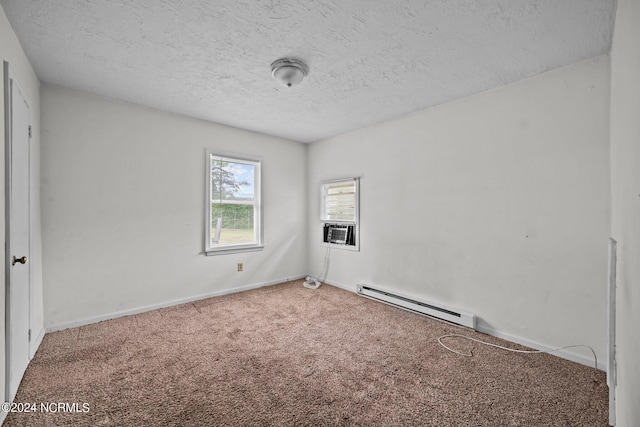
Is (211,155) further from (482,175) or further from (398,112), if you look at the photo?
(482,175)

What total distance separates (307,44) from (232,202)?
2580mm

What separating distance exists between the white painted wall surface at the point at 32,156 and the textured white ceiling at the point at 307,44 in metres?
0.10

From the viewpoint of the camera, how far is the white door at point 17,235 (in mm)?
1699

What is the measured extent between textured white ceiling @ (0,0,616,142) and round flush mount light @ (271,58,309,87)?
60 mm

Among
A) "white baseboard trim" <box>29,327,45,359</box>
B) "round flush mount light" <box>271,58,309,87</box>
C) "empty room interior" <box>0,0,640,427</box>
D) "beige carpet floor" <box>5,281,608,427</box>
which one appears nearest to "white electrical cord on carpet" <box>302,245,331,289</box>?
"empty room interior" <box>0,0,640,427</box>

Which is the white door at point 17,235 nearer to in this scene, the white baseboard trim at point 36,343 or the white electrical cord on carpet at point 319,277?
the white baseboard trim at point 36,343

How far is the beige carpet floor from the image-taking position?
1652 mm

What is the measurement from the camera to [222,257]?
389 cm

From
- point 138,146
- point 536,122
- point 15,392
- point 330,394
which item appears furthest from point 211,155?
point 536,122

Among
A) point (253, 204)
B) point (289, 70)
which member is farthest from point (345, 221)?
point (289, 70)

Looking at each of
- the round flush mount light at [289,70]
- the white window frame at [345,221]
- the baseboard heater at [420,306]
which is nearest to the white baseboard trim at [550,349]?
the baseboard heater at [420,306]

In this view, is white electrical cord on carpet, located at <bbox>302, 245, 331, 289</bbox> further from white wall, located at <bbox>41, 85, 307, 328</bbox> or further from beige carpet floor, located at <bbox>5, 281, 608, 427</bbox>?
beige carpet floor, located at <bbox>5, 281, 608, 427</bbox>

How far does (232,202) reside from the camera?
4.07 meters

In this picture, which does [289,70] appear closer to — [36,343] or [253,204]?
[253,204]
